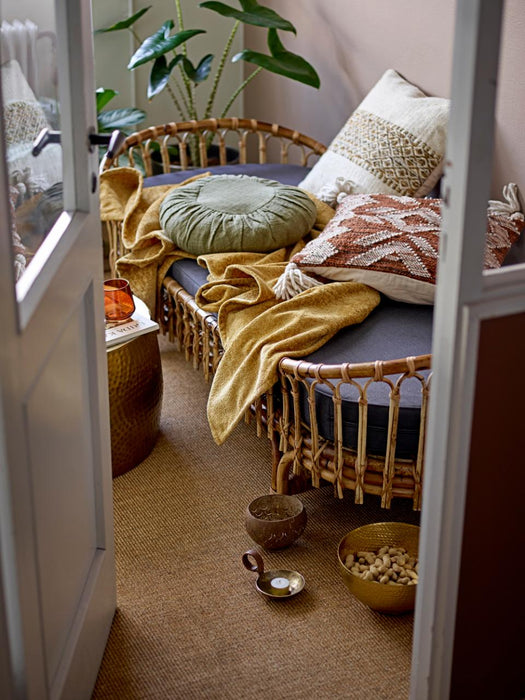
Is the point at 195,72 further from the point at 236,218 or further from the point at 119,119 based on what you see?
the point at 236,218

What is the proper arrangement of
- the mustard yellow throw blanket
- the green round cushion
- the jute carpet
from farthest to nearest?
the green round cushion, the mustard yellow throw blanket, the jute carpet

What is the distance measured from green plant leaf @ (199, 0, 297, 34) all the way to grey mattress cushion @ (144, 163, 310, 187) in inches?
19.2

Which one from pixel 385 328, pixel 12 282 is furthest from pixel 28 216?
pixel 385 328

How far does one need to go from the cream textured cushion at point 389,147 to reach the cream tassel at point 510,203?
0.47 metres

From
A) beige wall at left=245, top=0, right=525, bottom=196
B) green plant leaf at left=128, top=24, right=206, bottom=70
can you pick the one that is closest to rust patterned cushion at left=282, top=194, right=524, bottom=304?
beige wall at left=245, top=0, right=525, bottom=196

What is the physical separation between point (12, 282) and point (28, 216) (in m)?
0.29

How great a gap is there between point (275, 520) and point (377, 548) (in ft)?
0.81

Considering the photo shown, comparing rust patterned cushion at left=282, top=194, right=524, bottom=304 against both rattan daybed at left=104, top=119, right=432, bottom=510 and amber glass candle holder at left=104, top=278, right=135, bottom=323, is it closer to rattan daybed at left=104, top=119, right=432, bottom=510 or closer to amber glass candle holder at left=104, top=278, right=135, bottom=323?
rattan daybed at left=104, top=119, right=432, bottom=510

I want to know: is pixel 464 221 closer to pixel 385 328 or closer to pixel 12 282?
pixel 12 282

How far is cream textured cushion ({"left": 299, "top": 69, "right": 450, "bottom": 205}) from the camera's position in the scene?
9.68 feet

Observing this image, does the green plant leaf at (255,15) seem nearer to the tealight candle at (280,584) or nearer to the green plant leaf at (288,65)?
the green plant leaf at (288,65)

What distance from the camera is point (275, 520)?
2258 millimetres

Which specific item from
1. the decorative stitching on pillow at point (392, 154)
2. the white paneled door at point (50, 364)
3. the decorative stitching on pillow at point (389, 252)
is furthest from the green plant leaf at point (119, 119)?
the white paneled door at point (50, 364)

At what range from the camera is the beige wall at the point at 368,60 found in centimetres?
239
